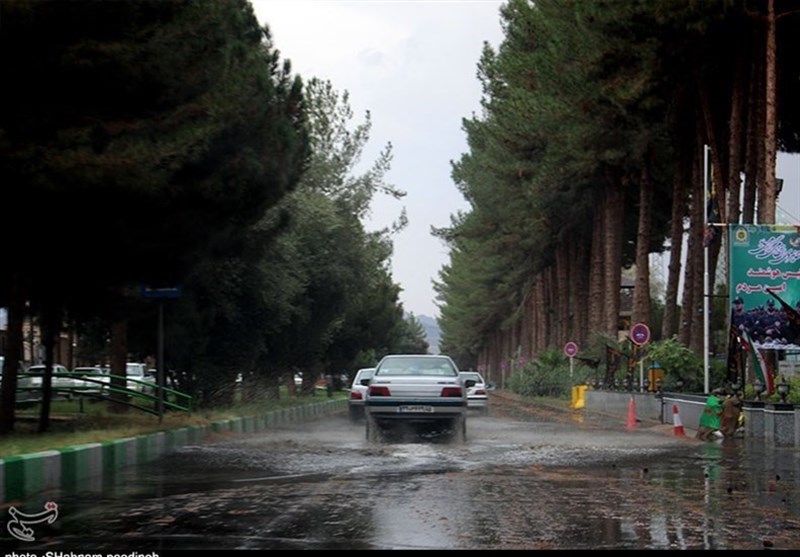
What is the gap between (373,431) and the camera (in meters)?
21.9

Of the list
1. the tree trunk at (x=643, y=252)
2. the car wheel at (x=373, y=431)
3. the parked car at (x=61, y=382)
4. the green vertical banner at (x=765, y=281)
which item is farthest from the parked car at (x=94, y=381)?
the tree trunk at (x=643, y=252)

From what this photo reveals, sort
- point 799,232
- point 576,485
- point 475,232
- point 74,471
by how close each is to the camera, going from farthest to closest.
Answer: point 475,232, point 799,232, point 74,471, point 576,485

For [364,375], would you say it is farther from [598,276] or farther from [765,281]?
[598,276]

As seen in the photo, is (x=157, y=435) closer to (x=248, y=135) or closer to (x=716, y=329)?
(x=248, y=135)

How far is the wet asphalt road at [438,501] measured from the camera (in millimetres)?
9023

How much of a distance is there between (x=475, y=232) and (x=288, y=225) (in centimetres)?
3239

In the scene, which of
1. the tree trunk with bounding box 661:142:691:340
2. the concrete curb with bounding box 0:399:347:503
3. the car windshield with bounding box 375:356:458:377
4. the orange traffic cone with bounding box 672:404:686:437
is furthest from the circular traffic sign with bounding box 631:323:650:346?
the concrete curb with bounding box 0:399:347:503

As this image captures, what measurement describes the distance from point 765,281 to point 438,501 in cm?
1656

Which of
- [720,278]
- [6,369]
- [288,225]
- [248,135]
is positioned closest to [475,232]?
[720,278]

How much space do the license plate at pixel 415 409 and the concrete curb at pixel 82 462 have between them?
3.90 m

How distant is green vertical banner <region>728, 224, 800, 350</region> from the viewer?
25.8m

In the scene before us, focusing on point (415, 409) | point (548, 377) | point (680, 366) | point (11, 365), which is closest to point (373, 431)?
point (415, 409)

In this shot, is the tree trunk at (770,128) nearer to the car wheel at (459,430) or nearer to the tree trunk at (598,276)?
the car wheel at (459,430)

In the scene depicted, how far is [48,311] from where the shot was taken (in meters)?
22.1
